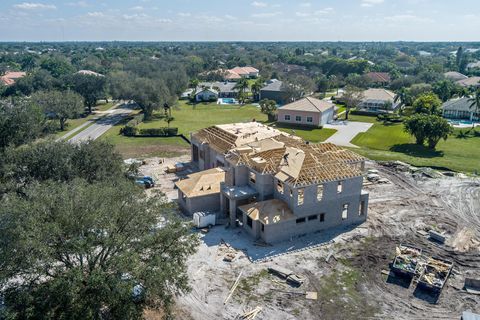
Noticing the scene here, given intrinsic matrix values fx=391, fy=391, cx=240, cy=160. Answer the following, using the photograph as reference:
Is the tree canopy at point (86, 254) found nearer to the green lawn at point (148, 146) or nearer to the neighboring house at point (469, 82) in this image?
the green lawn at point (148, 146)

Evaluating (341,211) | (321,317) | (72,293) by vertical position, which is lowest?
(321,317)

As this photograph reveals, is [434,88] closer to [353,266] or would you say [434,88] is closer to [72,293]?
[353,266]

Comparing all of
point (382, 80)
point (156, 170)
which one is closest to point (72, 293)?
point (156, 170)

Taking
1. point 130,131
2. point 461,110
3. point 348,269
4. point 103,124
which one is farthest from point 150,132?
point 461,110

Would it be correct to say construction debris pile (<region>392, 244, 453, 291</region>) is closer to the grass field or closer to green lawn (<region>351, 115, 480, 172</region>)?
green lawn (<region>351, 115, 480, 172</region>)

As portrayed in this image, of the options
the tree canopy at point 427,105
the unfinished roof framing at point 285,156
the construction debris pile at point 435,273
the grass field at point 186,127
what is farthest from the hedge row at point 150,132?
the construction debris pile at point 435,273

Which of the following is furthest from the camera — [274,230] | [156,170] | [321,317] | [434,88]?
[434,88]

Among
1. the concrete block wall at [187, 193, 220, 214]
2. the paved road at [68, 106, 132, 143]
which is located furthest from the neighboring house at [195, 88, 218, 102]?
the concrete block wall at [187, 193, 220, 214]
